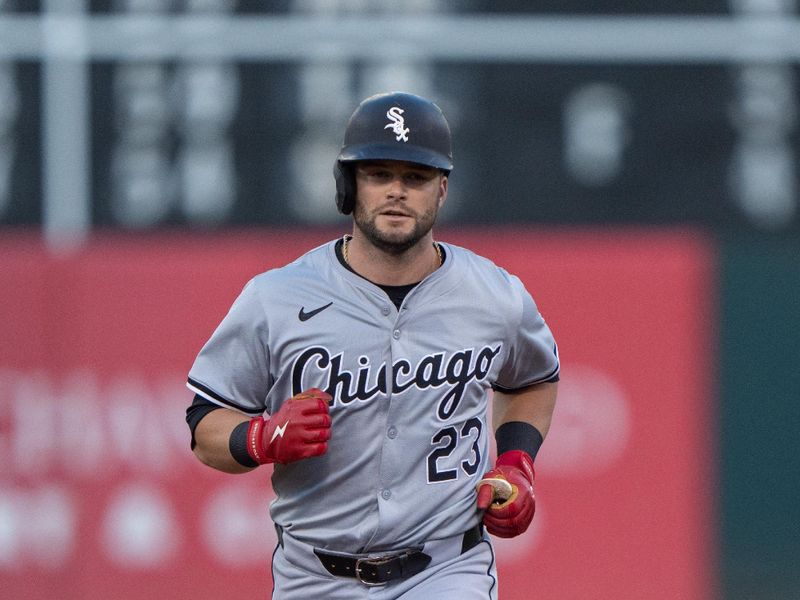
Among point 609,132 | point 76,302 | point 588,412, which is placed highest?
point 609,132

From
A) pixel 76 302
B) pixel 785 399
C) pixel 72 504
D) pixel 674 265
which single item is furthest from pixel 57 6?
pixel 785 399

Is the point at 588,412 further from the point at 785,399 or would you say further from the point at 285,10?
the point at 285,10

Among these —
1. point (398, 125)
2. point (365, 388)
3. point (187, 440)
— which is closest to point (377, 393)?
point (365, 388)

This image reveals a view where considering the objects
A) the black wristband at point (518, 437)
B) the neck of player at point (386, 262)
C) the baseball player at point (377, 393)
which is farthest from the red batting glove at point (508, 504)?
the neck of player at point (386, 262)

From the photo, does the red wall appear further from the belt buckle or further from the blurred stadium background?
the belt buckle

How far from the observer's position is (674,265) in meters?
5.70

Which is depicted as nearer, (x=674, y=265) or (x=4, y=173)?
(x=674, y=265)

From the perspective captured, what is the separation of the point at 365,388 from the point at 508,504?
0.41 meters

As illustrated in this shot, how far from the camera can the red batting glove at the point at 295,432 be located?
10.3ft

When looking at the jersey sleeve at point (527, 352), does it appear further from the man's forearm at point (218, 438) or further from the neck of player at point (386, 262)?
the man's forearm at point (218, 438)

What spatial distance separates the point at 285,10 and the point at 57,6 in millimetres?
1162

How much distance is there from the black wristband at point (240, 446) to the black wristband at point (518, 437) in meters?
0.67

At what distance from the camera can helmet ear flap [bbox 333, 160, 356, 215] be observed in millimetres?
3396

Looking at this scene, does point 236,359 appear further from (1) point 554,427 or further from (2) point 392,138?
(1) point 554,427
